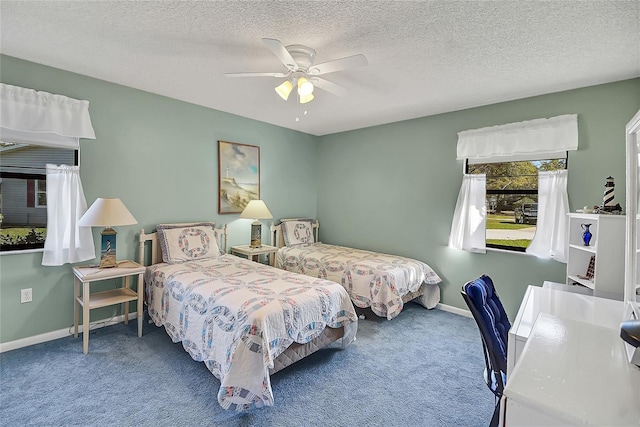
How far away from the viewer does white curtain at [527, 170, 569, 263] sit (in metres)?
3.01

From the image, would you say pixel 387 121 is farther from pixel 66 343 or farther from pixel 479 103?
pixel 66 343

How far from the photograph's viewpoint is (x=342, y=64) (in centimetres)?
207

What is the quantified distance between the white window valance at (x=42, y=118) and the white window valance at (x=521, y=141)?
13.2 ft

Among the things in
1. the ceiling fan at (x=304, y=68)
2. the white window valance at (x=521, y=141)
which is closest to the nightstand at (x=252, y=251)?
the ceiling fan at (x=304, y=68)

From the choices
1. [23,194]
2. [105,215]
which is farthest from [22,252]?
[105,215]

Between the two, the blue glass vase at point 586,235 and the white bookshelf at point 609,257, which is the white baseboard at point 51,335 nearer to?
the white bookshelf at point 609,257

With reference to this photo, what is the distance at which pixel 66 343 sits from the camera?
9.07 ft

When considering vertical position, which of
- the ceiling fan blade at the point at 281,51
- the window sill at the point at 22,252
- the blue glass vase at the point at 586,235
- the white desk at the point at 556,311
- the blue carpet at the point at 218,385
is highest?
the ceiling fan blade at the point at 281,51

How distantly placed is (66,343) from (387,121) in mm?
4426

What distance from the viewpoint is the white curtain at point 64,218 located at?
271 centimetres

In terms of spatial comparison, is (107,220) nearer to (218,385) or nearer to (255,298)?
(255,298)

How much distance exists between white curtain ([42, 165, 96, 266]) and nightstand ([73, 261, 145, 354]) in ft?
0.59

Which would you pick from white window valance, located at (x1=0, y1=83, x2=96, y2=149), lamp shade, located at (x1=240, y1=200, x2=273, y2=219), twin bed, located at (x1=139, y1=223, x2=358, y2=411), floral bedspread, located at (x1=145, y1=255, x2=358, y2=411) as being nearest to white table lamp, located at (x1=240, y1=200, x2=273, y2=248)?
lamp shade, located at (x1=240, y1=200, x2=273, y2=219)

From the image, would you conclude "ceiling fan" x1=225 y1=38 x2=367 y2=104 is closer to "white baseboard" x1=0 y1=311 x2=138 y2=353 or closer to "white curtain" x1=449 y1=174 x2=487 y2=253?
"white curtain" x1=449 y1=174 x2=487 y2=253
